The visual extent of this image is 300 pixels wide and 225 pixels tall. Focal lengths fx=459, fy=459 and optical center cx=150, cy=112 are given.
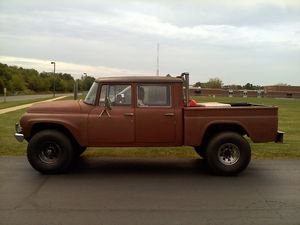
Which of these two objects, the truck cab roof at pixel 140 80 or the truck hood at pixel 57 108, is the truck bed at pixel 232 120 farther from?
the truck hood at pixel 57 108

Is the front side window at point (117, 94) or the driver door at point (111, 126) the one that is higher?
the front side window at point (117, 94)

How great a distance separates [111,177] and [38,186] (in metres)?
1.38

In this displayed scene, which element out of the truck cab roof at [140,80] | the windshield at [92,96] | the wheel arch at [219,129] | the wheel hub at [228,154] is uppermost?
the truck cab roof at [140,80]

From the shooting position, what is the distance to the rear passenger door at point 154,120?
8586mm

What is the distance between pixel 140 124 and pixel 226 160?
177 centimetres

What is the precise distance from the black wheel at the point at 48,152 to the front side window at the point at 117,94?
3.42ft

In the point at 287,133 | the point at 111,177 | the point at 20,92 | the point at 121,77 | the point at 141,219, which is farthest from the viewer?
the point at 20,92

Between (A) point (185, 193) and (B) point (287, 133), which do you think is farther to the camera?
(B) point (287, 133)

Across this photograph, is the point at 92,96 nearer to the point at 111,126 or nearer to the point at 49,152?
the point at 111,126

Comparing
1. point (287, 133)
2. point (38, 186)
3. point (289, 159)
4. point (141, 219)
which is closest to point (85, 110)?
point (38, 186)

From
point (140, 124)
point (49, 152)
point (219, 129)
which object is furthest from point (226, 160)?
point (49, 152)

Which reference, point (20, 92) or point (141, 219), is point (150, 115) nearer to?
point (141, 219)

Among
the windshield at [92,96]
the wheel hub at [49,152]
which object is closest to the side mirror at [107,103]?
the windshield at [92,96]

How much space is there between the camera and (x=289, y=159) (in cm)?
1027
